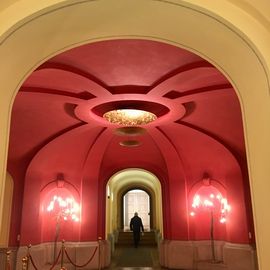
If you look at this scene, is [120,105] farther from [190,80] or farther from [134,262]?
[134,262]

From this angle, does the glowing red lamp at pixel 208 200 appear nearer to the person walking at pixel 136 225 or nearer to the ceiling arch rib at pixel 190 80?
the ceiling arch rib at pixel 190 80

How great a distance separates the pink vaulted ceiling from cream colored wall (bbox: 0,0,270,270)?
1.79 meters

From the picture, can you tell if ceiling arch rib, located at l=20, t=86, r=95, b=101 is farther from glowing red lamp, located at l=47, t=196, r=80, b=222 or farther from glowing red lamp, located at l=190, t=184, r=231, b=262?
glowing red lamp, located at l=190, t=184, r=231, b=262

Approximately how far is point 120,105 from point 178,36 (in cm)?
477

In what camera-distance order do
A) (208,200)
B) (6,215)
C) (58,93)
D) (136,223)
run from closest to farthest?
1. (58,93)
2. (6,215)
3. (208,200)
4. (136,223)

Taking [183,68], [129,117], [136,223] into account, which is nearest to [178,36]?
[183,68]

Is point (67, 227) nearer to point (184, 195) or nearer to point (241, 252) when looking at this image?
point (184, 195)

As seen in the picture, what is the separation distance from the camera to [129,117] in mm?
8234

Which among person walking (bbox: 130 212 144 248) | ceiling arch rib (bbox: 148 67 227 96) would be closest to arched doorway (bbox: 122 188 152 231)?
person walking (bbox: 130 212 144 248)

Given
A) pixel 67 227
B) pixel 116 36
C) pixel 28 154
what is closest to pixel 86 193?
pixel 67 227

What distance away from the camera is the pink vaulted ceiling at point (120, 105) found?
5289 mm

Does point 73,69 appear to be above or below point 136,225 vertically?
above

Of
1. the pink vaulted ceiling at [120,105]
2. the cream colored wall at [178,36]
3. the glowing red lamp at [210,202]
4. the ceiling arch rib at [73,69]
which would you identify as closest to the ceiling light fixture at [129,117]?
the pink vaulted ceiling at [120,105]

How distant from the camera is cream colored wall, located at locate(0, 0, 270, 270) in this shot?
7.83ft
